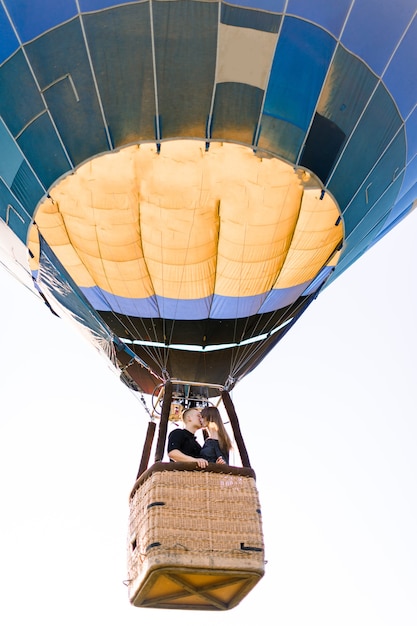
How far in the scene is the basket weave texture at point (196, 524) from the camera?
4.13 metres

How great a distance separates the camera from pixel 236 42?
173 inches

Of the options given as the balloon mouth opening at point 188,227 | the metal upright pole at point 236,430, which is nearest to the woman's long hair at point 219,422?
the metal upright pole at point 236,430

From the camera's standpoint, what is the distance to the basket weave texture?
4.13m

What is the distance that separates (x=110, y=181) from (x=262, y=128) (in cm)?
81

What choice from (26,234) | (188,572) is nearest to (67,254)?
(26,234)

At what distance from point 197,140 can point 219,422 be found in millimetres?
1470

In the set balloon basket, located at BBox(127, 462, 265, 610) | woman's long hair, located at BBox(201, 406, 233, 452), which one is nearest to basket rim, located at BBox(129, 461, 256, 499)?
balloon basket, located at BBox(127, 462, 265, 610)

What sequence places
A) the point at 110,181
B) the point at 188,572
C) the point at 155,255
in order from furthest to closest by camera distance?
the point at 155,255 → the point at 110,181 → the point at 188,572

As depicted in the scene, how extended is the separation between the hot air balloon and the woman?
0.38ft

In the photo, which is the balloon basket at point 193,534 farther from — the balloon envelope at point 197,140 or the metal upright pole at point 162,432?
the balloon envelope at point 197,140

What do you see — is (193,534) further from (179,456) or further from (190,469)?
(179,456)

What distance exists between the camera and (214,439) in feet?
15.6

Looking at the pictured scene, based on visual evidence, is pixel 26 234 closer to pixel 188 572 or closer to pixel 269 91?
pixel 269 91

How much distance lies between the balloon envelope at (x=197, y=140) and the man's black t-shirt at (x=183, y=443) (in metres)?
0.91
